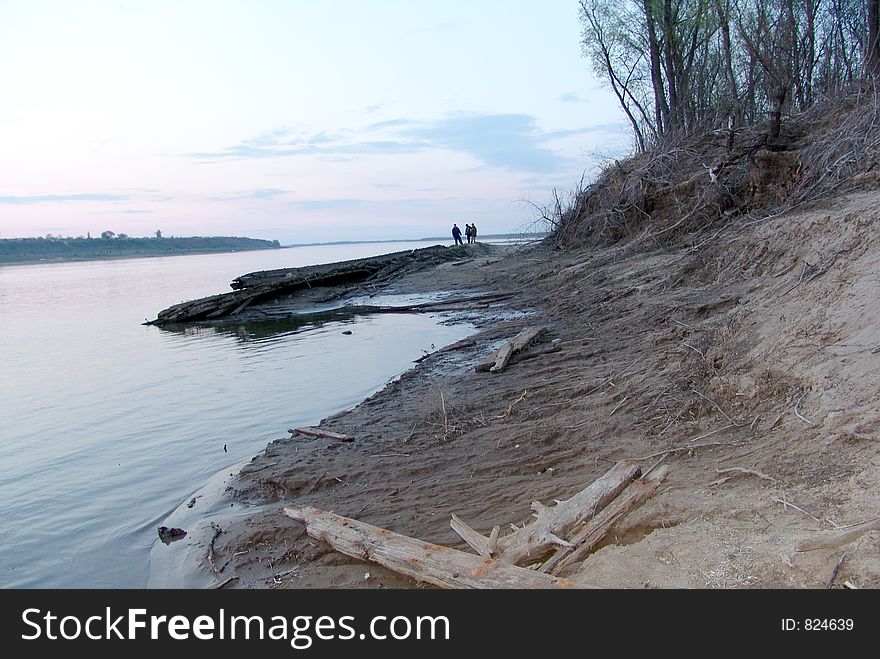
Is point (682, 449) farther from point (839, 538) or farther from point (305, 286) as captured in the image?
point (305, 286)

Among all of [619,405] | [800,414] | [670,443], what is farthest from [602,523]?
[619,405]

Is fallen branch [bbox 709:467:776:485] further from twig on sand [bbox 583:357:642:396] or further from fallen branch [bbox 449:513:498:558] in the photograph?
twig on sand [bbox 583:357:642:396]

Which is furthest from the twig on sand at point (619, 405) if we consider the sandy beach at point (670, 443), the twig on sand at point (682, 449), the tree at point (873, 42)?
the tree at point (873, 42)

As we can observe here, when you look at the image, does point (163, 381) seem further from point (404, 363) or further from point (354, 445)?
point (354, 445)

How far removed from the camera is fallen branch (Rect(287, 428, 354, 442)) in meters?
7.45

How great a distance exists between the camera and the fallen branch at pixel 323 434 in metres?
7.45

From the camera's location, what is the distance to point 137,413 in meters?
10.5

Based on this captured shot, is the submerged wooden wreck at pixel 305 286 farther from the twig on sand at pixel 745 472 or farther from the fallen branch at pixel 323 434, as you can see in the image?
the twig on sand at pixel 745 472

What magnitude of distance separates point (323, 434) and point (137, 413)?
14.7 ft

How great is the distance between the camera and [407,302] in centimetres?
2173

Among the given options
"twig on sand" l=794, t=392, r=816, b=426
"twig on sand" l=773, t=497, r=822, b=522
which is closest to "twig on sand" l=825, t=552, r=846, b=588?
"twig on sand" l=773, t=497, r=822, b=522
